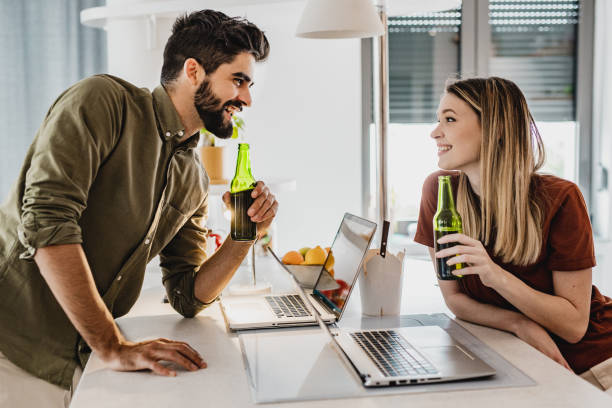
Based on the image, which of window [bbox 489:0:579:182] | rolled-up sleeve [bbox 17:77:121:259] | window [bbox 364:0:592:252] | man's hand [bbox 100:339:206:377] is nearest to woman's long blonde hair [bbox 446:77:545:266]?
man's hand [bbox 100:339:206:377]

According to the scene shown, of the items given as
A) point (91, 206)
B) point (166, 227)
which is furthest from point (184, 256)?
point (91, 206)

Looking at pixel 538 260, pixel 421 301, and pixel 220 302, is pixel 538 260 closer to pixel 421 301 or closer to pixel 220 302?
pixel 421 301

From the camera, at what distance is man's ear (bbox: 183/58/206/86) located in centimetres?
155

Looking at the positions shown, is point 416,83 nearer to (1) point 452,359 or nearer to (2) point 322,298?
(2) point 322,298

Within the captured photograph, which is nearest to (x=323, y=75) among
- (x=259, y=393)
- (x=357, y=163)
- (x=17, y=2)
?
(x=357, y=163)

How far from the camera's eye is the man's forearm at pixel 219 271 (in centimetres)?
158

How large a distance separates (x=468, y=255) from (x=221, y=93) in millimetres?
712

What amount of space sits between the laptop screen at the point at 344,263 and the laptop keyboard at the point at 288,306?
65 millimetres

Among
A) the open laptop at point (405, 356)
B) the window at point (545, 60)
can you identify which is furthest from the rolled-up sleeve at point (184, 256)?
the window at point (545, 60)

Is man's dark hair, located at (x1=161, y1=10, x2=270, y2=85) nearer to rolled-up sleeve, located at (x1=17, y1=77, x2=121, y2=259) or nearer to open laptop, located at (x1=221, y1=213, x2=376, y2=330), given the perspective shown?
rolled-up sleeve, located at (x1=17, y1=77, x2=121, y2=259)

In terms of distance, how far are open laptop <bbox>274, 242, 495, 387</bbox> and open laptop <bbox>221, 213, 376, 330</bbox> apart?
12 centimetres

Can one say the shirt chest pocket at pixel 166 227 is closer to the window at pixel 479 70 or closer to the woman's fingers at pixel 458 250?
the woman's fingers at pixel 458 250

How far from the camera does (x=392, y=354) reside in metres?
1.24

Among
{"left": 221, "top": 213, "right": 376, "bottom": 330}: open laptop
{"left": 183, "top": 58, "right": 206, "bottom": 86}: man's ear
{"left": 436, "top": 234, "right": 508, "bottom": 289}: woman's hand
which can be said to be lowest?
{"left": 221, "top": 213, "right": 376, "bottom": 330}: open laptop
